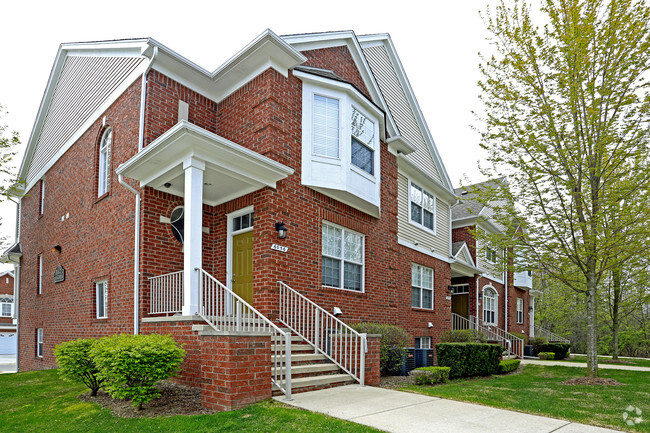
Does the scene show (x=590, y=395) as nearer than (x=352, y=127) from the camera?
Yes

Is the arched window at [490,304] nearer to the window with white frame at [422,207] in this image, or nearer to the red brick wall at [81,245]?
the window with white frame at [422,207]

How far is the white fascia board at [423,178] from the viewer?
15.3 meters

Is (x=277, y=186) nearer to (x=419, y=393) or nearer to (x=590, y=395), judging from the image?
(x=419, y=393)

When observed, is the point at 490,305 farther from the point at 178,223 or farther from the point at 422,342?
the point at 178,223

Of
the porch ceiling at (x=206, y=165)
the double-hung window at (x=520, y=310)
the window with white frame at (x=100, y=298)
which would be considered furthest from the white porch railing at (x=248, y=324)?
the double-hung window at (x=520, y=310)

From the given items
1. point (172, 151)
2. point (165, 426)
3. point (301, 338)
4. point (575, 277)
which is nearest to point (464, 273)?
point (575, 277)

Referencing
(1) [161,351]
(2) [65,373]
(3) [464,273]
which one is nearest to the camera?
(1) [161,351]

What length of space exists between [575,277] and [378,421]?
958 cm

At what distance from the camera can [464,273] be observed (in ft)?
68.3

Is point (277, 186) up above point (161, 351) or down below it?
above

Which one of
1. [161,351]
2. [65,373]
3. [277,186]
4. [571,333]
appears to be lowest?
[571,333]

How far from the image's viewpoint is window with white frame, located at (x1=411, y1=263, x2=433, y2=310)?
16.0 m

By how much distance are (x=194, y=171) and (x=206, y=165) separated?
1.12ft

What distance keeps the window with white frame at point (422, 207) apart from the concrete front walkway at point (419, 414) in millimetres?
9616
